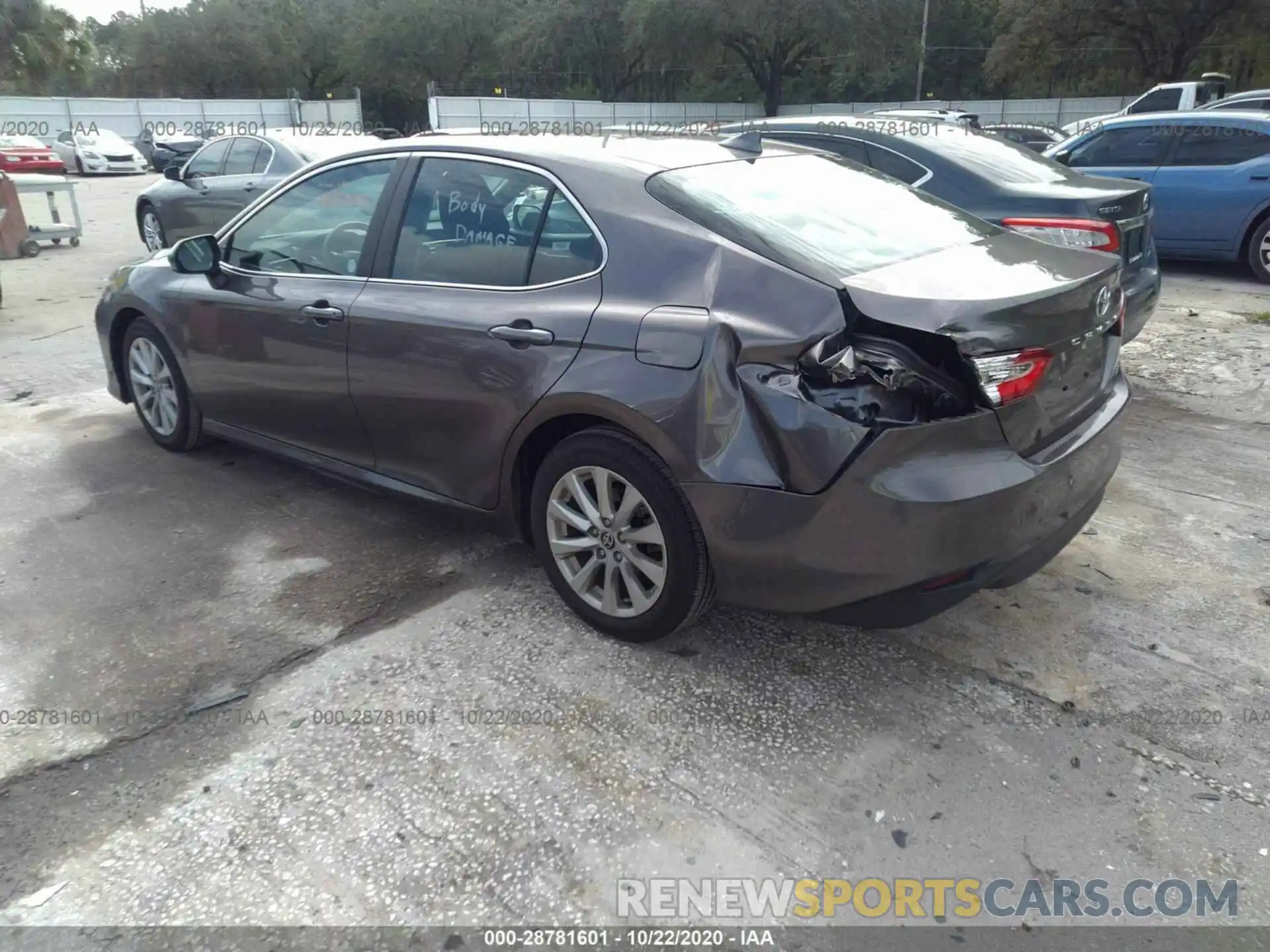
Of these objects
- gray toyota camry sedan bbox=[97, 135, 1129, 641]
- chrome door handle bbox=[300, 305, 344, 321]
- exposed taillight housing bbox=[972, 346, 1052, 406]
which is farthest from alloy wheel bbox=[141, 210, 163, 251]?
exposed taillight housing bbox=[972, 346, 1052, 406]

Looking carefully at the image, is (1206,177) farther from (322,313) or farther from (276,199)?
(322,313)

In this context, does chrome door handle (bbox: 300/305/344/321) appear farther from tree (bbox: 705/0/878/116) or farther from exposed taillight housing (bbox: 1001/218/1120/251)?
tree (bbox: 705/0/878/116)

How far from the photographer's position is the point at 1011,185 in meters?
6.01

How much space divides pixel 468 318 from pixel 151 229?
10.1 meters

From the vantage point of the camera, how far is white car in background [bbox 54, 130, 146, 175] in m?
26.8

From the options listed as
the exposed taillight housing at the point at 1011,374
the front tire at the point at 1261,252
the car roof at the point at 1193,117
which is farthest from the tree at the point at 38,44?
the exposed taillight housing at the point at 1011,374

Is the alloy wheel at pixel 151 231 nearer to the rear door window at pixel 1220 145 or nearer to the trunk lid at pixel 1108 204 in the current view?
the trunk lid at pixel 1108 204

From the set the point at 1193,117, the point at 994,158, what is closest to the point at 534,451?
the point at 994,158

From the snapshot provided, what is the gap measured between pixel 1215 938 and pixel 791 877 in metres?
0.97

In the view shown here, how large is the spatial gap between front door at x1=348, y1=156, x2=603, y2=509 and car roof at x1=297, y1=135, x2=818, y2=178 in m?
0.08

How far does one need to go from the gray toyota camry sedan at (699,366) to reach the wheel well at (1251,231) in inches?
290

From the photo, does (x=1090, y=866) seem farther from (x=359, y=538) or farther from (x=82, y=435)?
(x=82, y=435)

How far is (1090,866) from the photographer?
246cm

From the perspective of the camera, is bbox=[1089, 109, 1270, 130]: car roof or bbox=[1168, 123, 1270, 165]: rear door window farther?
bbox=[1089, 109, 1270, 130]: car roof
